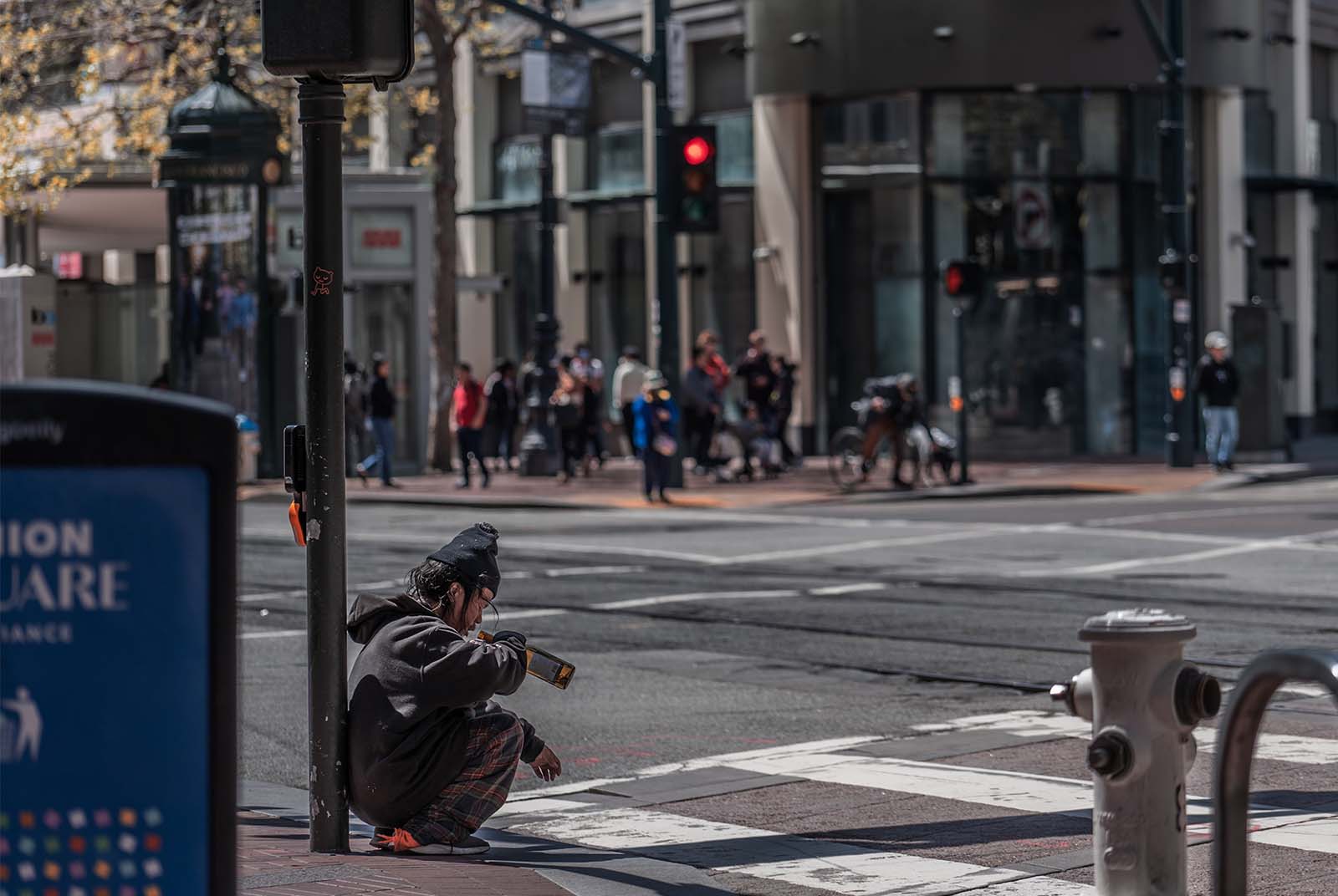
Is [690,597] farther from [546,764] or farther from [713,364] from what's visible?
[713,364]

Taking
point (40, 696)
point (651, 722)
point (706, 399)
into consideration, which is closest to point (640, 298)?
point (706, 399)

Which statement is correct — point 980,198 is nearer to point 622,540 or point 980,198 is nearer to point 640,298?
point 640,298

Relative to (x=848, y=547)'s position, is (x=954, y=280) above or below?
above

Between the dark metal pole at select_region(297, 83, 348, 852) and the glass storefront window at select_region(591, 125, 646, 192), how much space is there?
101ft

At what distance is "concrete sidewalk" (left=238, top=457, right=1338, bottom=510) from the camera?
2525 cm

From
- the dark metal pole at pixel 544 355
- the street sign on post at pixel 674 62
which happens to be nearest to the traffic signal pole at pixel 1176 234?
the street sign on post at pixel 674 62

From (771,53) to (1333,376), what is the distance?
13049 mm

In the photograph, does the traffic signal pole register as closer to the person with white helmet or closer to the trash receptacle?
the person with white helmet

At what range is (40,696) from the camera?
3213mm

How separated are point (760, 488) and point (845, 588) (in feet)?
37.4

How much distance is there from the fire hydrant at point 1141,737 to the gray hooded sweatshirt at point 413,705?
1.86 metres

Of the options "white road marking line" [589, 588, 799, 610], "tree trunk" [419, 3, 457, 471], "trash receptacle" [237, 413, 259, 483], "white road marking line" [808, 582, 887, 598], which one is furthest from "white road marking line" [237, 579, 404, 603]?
"tree trunk" [419, 3, 457, 471]

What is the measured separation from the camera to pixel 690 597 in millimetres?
15055

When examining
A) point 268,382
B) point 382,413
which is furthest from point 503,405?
point 268,382
